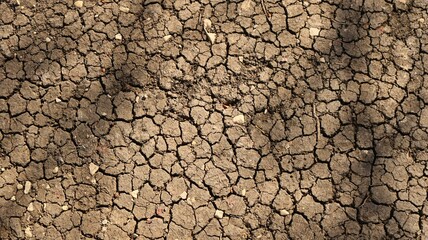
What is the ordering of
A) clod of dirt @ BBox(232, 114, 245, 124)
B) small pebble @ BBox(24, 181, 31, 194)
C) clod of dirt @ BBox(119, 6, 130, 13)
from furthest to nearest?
clod of dirt @ BBox(119, 6, 130, 13) → clod of dirt @ BBox(232, 114, 245, 124) → small pebble @ BBox(24, 181, 31, 194)

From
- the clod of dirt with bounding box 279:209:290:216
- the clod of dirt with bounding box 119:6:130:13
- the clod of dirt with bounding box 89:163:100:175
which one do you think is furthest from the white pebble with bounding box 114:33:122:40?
the clod of dirt with bounding box 279:209:290:216

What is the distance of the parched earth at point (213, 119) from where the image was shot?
3.62 m

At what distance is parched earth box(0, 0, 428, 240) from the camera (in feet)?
11.9

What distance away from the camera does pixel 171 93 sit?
12.9 ft

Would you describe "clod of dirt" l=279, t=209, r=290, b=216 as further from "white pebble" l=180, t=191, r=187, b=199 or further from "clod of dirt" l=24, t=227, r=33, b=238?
"clod of dirt" l=24, t=227, r=33, b=238

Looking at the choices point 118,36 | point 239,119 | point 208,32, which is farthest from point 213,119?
point 118,36

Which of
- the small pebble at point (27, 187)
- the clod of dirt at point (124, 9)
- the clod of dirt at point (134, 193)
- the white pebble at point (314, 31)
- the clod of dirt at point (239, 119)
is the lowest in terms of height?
the small pebble at point (27, 187)

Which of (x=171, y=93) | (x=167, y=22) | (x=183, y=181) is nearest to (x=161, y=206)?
(x=183, y=181)

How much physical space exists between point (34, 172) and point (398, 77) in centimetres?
270

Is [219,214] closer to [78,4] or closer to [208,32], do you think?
[208,32]

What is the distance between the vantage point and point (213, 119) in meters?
3.85

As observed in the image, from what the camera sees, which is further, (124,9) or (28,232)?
(124,9)

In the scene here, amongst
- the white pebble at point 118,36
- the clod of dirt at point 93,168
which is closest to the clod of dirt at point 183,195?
the clod of dirt at point 93,168

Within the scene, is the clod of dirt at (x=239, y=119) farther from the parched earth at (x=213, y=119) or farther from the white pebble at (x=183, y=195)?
the white pebble at (x=183, y=195)
